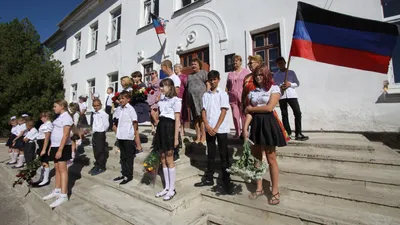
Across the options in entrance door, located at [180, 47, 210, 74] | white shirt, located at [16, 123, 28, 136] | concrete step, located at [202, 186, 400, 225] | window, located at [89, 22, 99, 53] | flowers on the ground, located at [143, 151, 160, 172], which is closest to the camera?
concrete step, located at [202, 186, 400, 225]

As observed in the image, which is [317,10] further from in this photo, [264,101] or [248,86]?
[264,101]

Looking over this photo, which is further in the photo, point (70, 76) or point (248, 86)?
point (70, 76)

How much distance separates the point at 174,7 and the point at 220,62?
356 centimetres

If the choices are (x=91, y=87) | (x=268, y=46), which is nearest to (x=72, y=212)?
(x=268, y=46)

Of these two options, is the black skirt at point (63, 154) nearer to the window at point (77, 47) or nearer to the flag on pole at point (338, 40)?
the flag on pole at point (338, 40)

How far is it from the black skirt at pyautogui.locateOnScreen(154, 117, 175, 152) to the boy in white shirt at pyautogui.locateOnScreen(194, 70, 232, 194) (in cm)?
54

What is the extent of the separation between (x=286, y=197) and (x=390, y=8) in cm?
487

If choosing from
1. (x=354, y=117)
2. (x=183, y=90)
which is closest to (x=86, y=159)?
(x=183, y=90)

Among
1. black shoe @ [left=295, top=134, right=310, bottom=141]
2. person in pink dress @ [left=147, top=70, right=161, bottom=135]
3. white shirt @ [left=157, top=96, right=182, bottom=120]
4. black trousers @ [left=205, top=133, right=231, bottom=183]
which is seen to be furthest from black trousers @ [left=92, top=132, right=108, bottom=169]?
black shoe @ [left=295, top=134, right=310, bottom=141]

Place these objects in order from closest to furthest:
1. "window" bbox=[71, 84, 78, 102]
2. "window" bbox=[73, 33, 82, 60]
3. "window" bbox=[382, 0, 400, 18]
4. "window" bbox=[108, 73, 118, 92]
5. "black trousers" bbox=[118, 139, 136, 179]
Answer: "black trousers" bbox=[118, 139, 136, 179]
"window" bbox=[382, 0, 400, 18]
"window" bbox=[108, 73, 118, 92]
"window" bbox=[71, 84, 78, 102]
"window" bbox=[73, 33, 82, 60]

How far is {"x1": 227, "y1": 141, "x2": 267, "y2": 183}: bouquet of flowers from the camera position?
235 centimetres

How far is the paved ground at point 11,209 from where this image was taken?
10.8ft

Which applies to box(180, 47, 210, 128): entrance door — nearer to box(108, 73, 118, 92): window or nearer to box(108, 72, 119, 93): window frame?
box(108, 72, 119, 93): window frame

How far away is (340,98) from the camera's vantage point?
15.2ft
